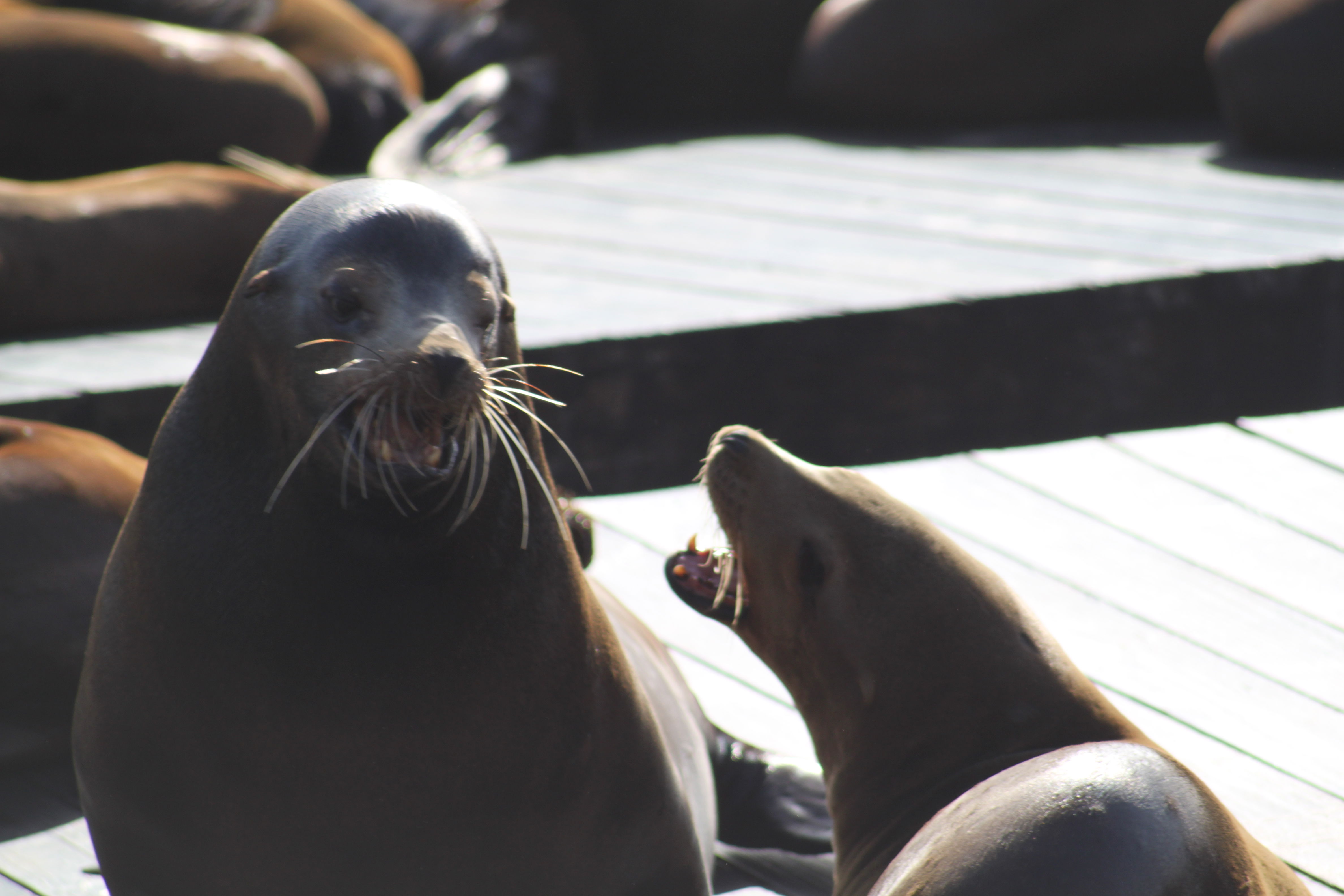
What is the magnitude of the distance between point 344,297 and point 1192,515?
6.86 ft

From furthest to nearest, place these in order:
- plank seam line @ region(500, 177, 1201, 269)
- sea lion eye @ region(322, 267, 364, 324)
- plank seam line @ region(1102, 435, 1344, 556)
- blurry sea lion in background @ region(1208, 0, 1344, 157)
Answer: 1. blurry sea lion in background @ region(1208, 0, 1344, 157)
2. plank seam line @ region(500, 177, 1201, 269)
3. plank seam line @ region(1102, 435, 1344, 556)
4. sea lion eye @ region(322, 267, 364, 324)

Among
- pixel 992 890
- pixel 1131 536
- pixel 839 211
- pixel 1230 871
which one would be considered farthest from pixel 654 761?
pixel 839 211

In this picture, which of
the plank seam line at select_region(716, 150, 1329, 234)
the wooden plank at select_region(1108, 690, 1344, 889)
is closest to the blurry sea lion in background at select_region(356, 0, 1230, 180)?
the plank seam line at select_region(716, 150, 1329, 234)

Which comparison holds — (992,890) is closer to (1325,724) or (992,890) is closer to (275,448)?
(275,448)

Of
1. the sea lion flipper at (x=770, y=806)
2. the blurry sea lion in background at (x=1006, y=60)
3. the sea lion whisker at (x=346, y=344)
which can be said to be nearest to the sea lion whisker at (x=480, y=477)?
the sea lion whisker at (x=346, y=344)

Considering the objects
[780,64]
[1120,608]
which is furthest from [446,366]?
[780,64]

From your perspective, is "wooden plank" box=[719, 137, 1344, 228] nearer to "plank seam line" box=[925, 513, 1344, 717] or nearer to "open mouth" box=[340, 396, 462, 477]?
"plank seam line" box=[925, 513, 1344, 717]

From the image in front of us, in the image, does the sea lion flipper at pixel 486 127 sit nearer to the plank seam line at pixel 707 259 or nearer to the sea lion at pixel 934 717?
the plank seam line at pixel 707 259

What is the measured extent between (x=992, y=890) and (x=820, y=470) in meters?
0.81

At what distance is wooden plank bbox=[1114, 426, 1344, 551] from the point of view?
3.00 meters

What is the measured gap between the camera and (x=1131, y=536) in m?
3.00

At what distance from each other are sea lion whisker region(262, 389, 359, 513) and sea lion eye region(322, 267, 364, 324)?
0.29 ft

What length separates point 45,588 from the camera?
8.02 feet

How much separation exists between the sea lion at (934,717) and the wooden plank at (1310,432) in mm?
1586
